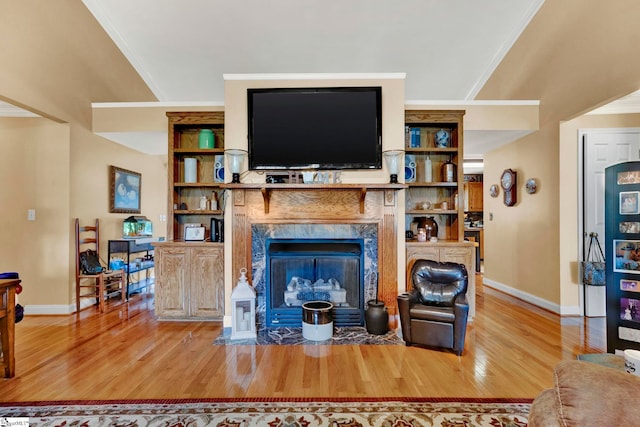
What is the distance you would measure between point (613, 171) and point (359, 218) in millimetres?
2313

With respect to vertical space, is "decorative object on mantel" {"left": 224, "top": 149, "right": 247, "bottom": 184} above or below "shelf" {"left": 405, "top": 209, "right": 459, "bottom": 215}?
above

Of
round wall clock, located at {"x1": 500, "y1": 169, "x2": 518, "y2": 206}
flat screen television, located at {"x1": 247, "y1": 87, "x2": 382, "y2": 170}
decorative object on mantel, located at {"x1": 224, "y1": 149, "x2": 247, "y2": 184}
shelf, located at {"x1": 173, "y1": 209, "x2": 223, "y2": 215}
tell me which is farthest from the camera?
round wall clock, located at {"x1": 500, "y1": 169, "x2": 518, "y2": 206}

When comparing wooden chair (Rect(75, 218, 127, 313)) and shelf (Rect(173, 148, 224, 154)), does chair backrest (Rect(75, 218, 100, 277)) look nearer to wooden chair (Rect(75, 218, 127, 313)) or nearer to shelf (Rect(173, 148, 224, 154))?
wooden chair (Rect(75, 218, 127, 313))

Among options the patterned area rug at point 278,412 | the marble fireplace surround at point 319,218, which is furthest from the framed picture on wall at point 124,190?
the patterned area rug at point 278,412

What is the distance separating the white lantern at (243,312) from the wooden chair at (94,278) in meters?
2.18

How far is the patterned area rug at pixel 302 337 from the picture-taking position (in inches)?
120

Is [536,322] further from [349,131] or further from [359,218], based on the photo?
[349,131]

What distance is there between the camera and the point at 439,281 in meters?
3.12

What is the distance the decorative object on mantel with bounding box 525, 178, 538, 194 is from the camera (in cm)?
428

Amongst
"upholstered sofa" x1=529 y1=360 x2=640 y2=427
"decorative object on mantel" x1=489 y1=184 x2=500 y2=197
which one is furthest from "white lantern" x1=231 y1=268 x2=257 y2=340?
"decorative object on mantel" x1=489 y1=184 x2=500 y2=197

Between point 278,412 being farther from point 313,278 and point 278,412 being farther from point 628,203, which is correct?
point 628,203

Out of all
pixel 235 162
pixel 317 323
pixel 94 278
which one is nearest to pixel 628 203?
pixel 317 323

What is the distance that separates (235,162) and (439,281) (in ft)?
8.16

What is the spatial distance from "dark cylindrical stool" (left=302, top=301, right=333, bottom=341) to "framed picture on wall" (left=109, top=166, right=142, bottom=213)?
12.2ft
